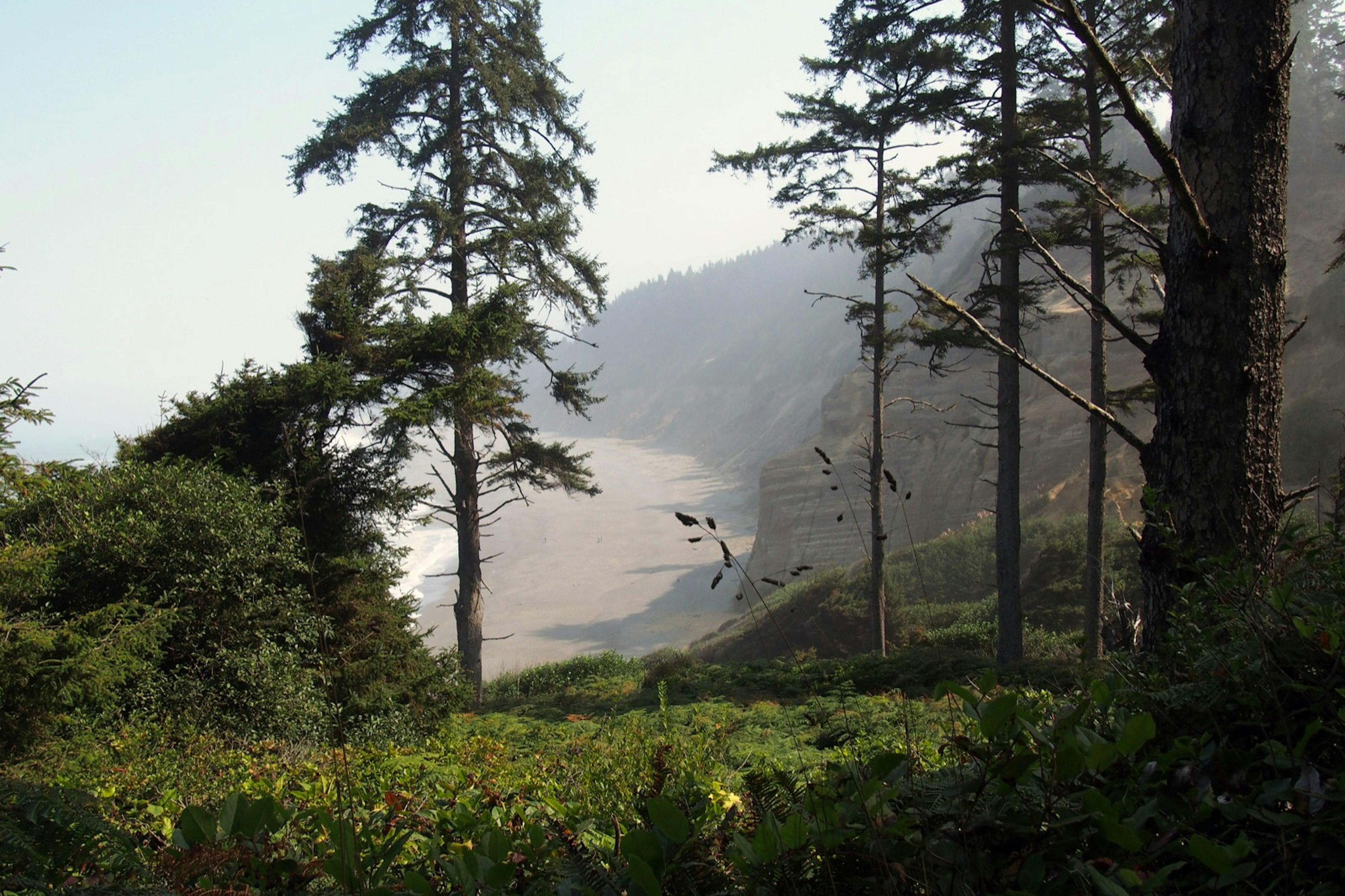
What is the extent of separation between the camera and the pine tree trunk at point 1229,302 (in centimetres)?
279

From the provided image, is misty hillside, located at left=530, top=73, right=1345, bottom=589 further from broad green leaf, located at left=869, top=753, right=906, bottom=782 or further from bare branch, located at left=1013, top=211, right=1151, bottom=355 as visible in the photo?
broad green leaf, located at left=869, top=753, right=906, bottom=782

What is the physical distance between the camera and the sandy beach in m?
35.0

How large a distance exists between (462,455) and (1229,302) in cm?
1360

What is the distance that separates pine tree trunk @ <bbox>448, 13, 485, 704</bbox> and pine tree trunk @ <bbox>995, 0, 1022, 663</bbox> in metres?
9.40

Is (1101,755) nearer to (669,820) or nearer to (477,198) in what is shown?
(669,820)

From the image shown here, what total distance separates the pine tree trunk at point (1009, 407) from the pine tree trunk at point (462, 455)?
30.8ft

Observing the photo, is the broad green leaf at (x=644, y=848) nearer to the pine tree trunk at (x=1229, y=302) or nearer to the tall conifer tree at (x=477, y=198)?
the pine tree trunk at (x=1229, y=302)

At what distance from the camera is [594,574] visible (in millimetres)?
45906

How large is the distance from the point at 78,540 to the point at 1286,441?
102ft

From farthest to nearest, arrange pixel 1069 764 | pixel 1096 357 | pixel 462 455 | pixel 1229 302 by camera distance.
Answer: pixel 462 455 < pixel 1096 357 < pixel 1229 302 < pixel 1069 764

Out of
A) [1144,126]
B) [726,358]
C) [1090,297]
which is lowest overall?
[1090,297]

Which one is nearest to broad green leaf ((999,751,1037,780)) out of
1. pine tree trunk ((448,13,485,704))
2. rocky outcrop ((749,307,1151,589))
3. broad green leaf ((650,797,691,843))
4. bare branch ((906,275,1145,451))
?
broad green leaf ((650,797,691,843))

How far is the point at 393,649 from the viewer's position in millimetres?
10148

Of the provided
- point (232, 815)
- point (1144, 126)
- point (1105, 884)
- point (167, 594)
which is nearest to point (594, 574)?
point (167, 594)
